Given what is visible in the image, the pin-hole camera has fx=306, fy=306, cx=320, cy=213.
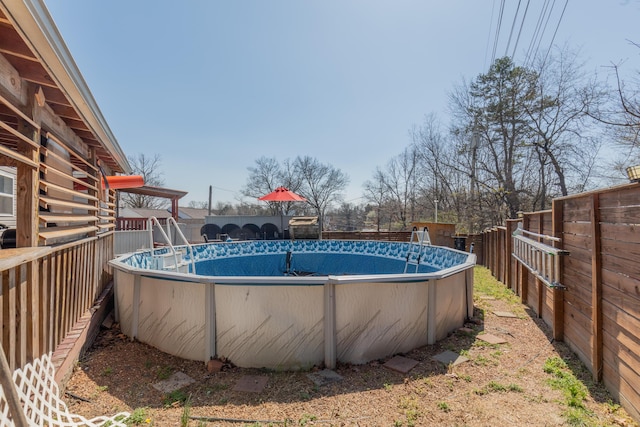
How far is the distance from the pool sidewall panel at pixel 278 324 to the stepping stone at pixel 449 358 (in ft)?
4.14

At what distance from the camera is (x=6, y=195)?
6.36 meters

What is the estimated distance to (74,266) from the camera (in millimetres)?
3576

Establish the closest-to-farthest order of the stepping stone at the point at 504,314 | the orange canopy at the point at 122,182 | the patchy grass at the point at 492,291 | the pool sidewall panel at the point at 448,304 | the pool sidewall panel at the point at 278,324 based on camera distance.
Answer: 1. the pool sidewall panel at the point at 278,324
2. the pool sidewall panel at the point at 448,304
3. the stepping stone at the point at 504,314
4. the patchy grass at the point at 492,291
5. the orange canopy at the point at 122,182

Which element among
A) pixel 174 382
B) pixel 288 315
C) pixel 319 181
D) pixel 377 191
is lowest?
pixel 174 382

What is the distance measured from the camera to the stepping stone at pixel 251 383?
271cm

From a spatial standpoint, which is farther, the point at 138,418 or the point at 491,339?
the point at 491,339

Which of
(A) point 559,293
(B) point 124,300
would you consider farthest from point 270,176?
(A) point 559,293

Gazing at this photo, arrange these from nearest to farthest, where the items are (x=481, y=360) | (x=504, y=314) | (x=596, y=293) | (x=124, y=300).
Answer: (x=596, y=293)
(x=481, y=360)
(x=124, y=300)
(x=504, y=314)

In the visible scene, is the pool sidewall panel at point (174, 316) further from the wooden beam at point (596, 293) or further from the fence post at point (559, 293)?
the fence post at point (559, 293)

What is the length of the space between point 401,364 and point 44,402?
2954 mm

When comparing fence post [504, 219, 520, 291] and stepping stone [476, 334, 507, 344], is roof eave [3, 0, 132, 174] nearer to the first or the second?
stepping stone [476, 334, 507, 344]

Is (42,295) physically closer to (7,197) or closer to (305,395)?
(305,395)

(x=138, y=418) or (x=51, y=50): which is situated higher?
(x=51, y=50)

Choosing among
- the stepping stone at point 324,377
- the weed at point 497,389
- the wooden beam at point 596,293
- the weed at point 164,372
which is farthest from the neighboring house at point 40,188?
the wooden beam at point 596,293
